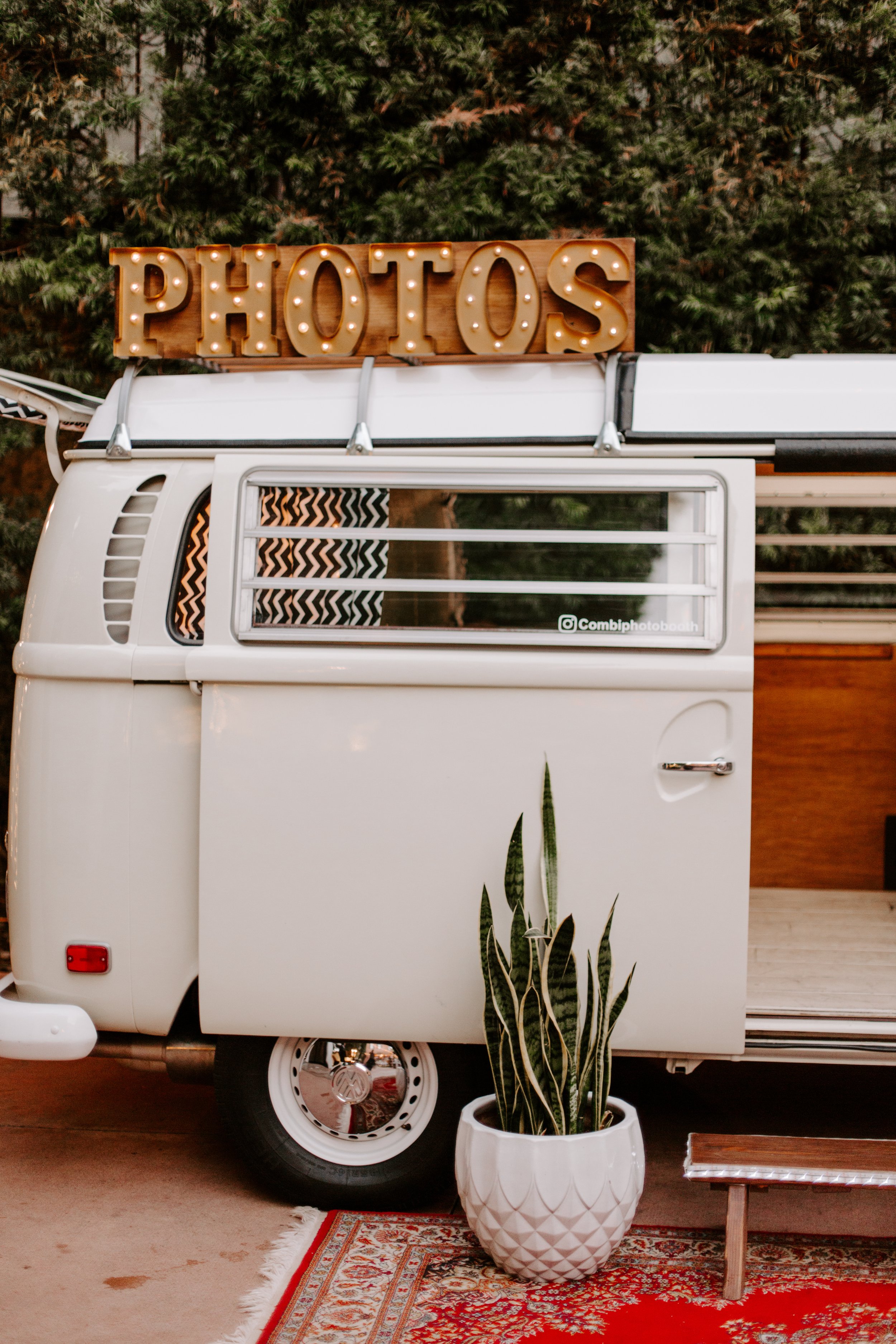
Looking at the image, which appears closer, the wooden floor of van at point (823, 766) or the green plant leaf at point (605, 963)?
the green plant leaf at point (605, 963)

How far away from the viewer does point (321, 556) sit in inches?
146

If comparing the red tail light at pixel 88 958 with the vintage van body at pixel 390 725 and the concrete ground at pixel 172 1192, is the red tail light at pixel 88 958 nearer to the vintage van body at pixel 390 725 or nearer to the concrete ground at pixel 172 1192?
the vintage van body at pixel 390 725

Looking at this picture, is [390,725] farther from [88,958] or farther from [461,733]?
[88,958]

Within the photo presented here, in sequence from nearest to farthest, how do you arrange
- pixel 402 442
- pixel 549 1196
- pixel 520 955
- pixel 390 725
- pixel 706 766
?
pixel 549 1196
pixel 520 955
pixel 706 766
pixel 390 725
pixel 402 442

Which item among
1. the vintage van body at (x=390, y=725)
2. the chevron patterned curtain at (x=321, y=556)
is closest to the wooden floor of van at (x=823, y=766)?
the vintage van body at (x=390, y=725)

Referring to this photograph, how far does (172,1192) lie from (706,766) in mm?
2352

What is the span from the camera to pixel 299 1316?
3.26 metres

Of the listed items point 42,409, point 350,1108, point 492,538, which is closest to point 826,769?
point 492,538

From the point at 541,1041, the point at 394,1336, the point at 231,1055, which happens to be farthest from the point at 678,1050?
the point at 231,1055

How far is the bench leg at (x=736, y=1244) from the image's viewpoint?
10.9 ft

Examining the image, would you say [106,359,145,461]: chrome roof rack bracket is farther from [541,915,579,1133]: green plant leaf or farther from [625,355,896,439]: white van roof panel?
[541,915,579,1133]: green plant leaf

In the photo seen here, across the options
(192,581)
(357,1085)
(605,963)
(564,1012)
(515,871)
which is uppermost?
(192,581)

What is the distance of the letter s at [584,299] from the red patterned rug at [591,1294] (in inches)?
112

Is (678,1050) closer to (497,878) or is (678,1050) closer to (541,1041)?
(541,1041)
